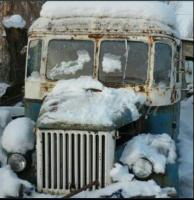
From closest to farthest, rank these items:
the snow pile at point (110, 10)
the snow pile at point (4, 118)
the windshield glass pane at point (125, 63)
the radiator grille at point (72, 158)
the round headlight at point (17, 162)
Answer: the radiator grille at point (72, 158), the round headlight at point (17, 162), the windshield glass pane at point (125, 63), the snow pile at point (110, 10), the snow pile at point (4, 118)

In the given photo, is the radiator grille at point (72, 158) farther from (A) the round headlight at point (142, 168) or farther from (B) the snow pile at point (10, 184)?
(A) the round headlight at point (142, 168)

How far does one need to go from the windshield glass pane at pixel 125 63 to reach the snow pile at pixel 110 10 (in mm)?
485

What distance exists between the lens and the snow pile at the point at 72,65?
22.6 feet

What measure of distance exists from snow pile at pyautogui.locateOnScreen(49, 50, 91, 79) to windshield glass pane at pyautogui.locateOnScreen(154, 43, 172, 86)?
94 centimetres

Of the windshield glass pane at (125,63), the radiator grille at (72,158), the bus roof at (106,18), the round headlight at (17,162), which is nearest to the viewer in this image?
the radiator grille at (72,158)

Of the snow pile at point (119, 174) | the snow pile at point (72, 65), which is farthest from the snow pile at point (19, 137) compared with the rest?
the snow pile at point (119, 174)

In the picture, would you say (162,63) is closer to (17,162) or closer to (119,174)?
(119,174)

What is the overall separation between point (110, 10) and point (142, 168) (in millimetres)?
2592

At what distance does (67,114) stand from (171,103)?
1981 mm

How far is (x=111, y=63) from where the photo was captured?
22.5 ft

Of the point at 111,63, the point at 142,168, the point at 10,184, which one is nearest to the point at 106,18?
the point at 111,63

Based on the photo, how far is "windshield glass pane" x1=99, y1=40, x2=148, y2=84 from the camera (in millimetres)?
6809

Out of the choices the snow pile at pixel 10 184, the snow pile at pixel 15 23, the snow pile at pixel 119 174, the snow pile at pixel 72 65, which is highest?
the snow pile at pixel 15 23

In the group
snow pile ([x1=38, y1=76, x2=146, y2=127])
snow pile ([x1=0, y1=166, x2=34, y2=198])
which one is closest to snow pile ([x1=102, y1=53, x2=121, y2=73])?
→ snow pile ([x1=38, y1=76, x2=146, y2=127])
